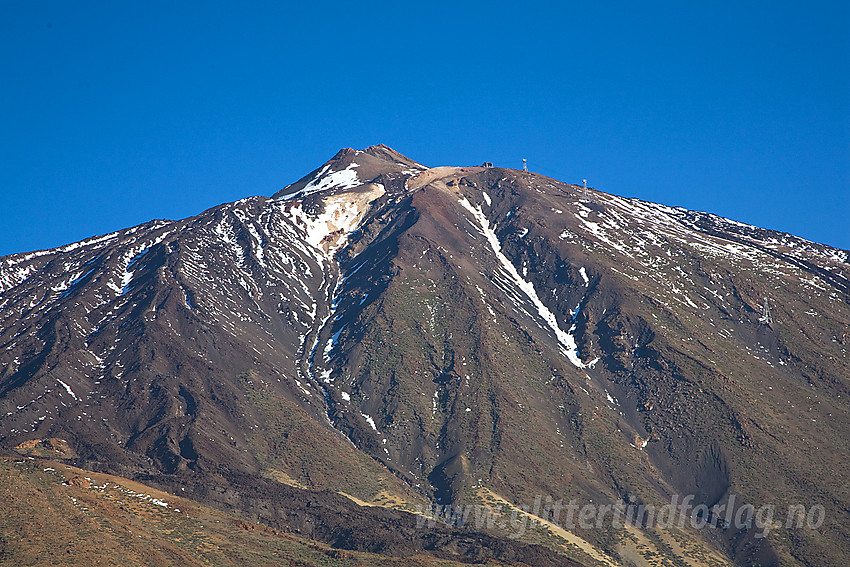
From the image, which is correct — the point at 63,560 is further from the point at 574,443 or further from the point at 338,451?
the point at 574,443

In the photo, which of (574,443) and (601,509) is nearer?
(601,509)

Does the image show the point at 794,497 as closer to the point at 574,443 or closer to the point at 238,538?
the point at 574,443

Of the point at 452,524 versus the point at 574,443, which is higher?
the point at 574,443

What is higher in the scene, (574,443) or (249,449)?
(574,443)

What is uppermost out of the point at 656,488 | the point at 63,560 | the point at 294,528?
the point at 656,488

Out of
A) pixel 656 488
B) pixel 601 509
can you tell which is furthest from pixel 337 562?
pixel 656 488

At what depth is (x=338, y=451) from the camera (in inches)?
7156

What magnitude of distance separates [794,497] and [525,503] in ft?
154

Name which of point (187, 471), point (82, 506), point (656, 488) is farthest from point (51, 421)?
point (656, 488)

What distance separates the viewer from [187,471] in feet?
539

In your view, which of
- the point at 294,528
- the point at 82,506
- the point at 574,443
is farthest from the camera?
the point at 574,443

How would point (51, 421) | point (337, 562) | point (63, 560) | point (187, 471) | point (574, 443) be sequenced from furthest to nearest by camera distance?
point (574, 443)
point (51, 421)
point (187, 471)
point (337, 562)
point (63, 560)

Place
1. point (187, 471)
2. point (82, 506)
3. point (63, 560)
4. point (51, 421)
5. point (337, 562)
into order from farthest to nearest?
point (51, 421)
point (187, 471)
point (337, 562)
point (82, 506)
point (63, 560)

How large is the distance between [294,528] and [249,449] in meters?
35.9
